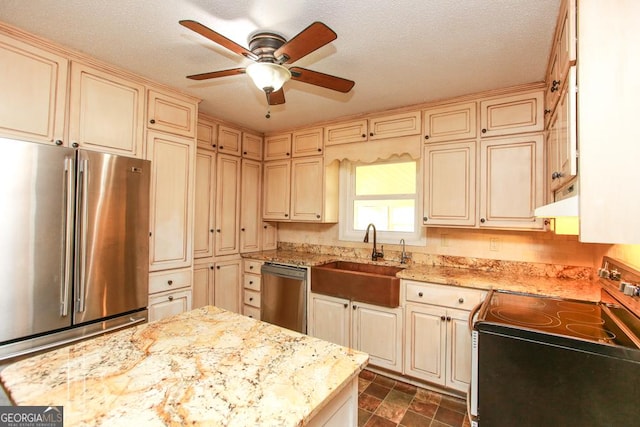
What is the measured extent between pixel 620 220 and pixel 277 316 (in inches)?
105

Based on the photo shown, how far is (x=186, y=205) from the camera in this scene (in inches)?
98.7

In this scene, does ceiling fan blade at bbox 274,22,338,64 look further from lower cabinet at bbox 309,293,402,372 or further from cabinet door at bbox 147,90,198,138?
lower cabinet at bbox 309,293,402,372

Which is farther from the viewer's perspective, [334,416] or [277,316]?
[277,316]

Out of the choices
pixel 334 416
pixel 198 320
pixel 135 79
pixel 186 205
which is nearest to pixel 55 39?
pixel 135 79

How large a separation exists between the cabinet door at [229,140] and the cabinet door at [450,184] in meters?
1.98

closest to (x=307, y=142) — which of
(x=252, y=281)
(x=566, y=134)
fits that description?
(x=252, y=281)

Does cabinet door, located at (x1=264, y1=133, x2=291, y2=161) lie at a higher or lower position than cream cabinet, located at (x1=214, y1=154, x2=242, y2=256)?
higher

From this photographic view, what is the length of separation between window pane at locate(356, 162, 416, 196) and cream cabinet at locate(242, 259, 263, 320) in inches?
54.8

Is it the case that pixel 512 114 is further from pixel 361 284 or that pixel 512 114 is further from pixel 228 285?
pixel 228 285

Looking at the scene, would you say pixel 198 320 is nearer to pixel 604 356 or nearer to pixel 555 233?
pixel 604 356

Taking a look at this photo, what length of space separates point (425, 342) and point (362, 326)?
1.68 ft

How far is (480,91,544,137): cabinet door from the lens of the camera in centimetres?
214

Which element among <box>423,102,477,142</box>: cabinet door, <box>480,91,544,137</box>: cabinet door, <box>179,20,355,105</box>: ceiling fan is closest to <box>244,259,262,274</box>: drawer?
<box>179,20,355,105</box>: ceiling fan

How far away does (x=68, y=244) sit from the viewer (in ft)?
5.52
